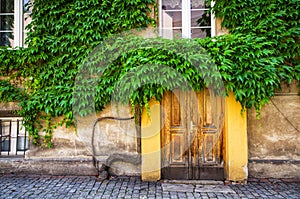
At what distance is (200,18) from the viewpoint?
16.0 feet

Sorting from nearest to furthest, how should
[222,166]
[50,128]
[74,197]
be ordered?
1. [74,197]
2. [222,166]
3. [50,128]

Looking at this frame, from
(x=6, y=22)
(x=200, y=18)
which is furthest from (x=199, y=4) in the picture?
(x=6, y=22)

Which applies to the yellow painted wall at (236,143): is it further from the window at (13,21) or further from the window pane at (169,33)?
the window at (13,21)

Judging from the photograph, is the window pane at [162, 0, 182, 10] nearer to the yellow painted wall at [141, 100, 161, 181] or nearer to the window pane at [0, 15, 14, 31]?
the yellow painted wall at [141, 100, 161, 181]

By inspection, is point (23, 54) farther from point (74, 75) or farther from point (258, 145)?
point (258, 145)

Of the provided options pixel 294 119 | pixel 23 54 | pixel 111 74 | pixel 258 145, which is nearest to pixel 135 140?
pixel 111 74

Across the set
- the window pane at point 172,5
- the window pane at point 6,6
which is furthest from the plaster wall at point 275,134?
the window pane at point 6,6

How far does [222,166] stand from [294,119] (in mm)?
1920

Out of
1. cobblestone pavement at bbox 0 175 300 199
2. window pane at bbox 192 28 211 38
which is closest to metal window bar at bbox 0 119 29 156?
cobblestone pavement at bbox 0 175 300 199

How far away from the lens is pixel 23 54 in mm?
4531

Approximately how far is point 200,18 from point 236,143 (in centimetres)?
300

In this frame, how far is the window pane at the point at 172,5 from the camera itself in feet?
16.2

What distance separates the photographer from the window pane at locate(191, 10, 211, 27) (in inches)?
192

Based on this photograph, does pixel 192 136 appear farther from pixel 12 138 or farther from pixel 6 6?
pixel 6 6
